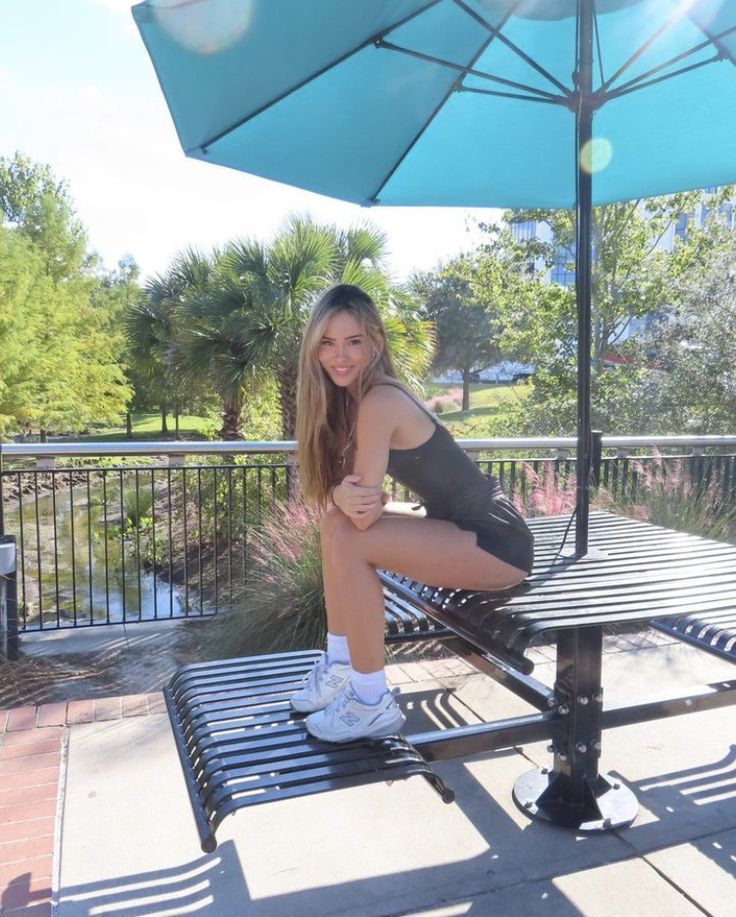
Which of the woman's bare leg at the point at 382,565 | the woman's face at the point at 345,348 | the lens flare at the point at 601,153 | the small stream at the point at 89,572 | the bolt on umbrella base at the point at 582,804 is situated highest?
the lens flare at the point at 601,153

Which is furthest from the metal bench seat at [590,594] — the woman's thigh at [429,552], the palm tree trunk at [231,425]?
the palm tree trunk at [231,425]

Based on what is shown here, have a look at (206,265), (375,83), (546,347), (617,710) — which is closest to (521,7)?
(375,83)

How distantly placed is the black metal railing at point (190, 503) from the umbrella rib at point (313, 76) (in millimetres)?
1839

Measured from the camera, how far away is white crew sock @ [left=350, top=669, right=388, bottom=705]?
2.08 m

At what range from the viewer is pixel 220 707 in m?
2.19

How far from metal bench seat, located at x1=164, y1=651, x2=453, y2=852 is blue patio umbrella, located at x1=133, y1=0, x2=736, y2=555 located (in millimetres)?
1362

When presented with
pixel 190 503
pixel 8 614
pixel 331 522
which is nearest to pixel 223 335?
pixel 190 503

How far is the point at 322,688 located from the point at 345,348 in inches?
39.6

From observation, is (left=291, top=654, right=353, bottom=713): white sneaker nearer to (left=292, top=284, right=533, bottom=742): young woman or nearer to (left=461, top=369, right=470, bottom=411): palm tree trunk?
(left=292, top=284, right=533, bottom=742): young woman

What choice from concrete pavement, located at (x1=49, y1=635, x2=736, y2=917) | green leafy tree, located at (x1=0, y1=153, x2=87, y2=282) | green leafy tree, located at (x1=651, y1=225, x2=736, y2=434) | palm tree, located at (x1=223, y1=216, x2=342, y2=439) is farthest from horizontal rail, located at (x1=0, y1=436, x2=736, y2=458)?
green leafy tree, located at (x1=0, y1=153, x2=87, y2=282)

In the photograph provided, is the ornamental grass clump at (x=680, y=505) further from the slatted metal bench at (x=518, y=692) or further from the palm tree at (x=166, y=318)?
the palm tree at (x=166, y=318)

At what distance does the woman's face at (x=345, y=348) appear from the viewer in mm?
2289

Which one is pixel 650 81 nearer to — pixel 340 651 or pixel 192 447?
pixel 340 651

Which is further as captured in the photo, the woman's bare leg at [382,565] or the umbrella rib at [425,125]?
the umbrella rib at [425,125]
